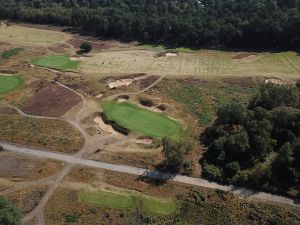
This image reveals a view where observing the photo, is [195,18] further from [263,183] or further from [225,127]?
[263,183]

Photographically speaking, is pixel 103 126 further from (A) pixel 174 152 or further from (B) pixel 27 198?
(B) pixel 27 198

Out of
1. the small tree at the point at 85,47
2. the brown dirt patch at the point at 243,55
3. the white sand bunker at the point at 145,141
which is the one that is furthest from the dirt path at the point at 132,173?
the brown dirt patch at the point at 243,55

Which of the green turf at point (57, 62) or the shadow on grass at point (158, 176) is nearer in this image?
the shadow on grass at point (158, 176)

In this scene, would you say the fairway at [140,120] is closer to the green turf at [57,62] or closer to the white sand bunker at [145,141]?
the white sand bunker at [145,141]

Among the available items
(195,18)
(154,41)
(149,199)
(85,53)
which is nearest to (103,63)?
(85,53)

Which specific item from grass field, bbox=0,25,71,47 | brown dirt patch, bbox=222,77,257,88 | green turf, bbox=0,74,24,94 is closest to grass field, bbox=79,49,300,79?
brown dirt patch, bbox=222,77,257,88

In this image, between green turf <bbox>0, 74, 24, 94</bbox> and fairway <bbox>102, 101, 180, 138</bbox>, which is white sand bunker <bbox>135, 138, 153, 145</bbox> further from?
green turf <bbox>0, 74, 24, 94</bbox>
